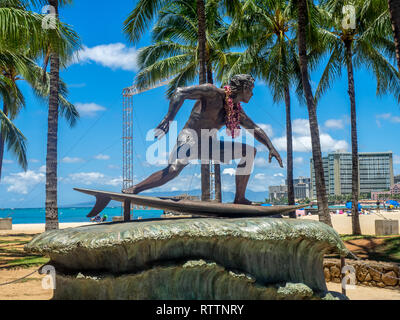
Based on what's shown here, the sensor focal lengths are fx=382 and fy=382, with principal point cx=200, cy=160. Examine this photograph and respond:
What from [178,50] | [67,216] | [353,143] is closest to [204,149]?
[353,143]

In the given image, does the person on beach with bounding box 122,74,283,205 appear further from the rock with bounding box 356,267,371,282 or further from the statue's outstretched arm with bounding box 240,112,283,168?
the rock with bounding box 356,267,371,282

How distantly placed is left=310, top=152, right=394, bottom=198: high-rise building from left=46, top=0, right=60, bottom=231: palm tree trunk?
292ft

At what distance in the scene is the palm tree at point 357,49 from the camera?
1225 centimetres

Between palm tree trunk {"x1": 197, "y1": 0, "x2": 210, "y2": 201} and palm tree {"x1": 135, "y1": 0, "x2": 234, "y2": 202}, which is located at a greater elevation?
palm tree {"x1": 135, "y1": 0, "x2": 234, "y2": 202}

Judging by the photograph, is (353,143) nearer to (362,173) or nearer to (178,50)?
(178,50)

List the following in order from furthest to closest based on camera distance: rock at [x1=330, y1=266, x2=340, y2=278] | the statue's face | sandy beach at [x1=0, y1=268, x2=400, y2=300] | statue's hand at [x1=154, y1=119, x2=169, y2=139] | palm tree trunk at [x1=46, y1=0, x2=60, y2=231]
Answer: palm tree trunk at [x1=46, y1=0, x2=60, y2=231]
rock at [x1=330, y1=266, x2=340, y2=278]
sandy beach at [x1=0, y1=268, x2=400, y2=300]
the statue's face
statue's hand at [x1=154, y1=119, x2=169, y2=139]

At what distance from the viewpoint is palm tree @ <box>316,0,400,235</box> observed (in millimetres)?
12253

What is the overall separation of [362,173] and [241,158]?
11413cm

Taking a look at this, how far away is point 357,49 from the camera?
13773mm

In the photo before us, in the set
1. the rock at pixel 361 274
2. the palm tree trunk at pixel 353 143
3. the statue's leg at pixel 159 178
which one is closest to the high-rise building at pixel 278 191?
the palm tree trunk at pixel 353 143

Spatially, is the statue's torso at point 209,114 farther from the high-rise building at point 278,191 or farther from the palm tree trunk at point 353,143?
the high-rise building at point 278,191

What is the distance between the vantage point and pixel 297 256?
4219mm

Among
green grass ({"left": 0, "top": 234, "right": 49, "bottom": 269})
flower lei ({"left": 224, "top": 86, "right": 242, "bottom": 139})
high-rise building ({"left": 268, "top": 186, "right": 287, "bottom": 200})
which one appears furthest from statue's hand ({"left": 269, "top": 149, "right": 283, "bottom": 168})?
high-rise building ({"left": 268, "top": 186, "right": 287, "bottom": 200})

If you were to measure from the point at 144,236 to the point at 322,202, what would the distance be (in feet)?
22.8
